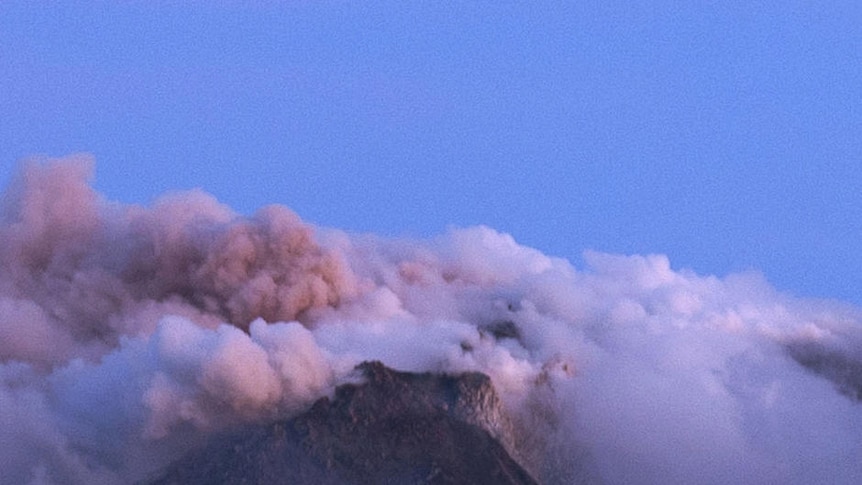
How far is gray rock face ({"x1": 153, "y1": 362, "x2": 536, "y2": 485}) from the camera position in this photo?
262ft

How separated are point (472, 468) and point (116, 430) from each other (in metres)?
13.8

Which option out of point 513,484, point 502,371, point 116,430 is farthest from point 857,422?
point 116,430

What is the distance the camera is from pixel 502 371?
94.9 meters

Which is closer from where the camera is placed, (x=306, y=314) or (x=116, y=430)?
(x=116, y=430)

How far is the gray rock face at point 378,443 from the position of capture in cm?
8000

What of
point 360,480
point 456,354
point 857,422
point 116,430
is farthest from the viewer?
point 857,422

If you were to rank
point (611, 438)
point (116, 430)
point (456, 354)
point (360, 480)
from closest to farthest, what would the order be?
point (360, 480), point (116, 430), point (456, 354), point (611, 438)

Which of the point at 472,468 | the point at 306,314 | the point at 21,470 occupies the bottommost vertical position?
the point at 21,470

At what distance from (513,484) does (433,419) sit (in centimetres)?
409

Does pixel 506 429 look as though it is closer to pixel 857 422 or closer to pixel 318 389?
pixel 318 389

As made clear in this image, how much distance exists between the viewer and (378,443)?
8338cm

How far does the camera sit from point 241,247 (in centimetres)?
9262

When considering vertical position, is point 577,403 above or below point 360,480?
above

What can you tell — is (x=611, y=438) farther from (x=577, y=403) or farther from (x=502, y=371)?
(x=502, y=371)
